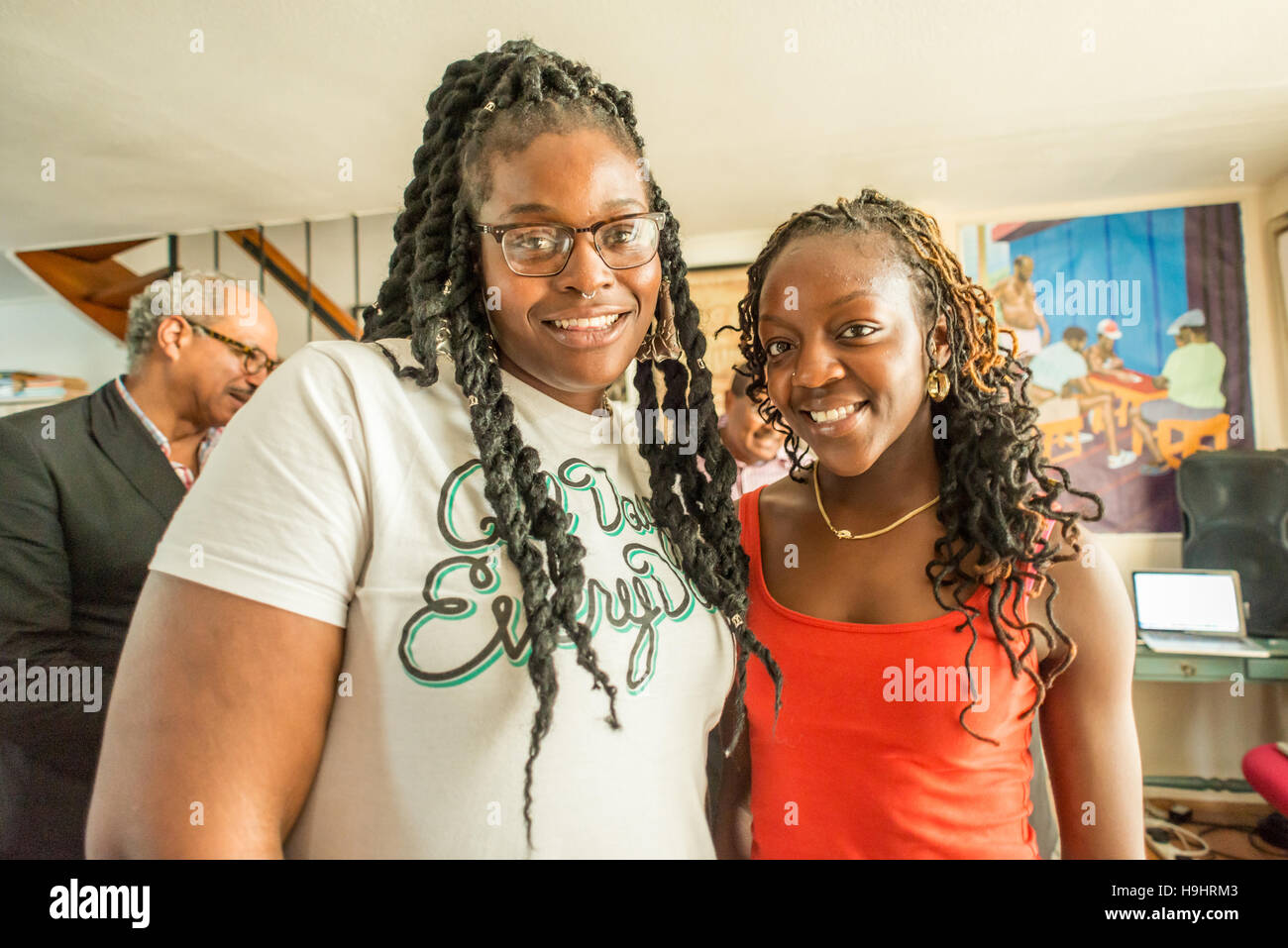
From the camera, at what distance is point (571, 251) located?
0.69 meters

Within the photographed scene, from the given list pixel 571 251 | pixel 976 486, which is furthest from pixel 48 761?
pixel 976 486

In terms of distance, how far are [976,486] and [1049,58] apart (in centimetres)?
169

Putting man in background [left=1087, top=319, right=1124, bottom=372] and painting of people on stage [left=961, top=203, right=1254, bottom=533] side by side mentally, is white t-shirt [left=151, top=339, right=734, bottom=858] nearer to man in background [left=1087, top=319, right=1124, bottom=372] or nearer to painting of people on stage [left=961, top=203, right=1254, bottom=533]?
painting of people on stage [left=961, top=203, right=1254, bottom=533]

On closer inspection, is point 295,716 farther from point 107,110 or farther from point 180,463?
point 107,110

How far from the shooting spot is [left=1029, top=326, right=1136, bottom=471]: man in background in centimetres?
303

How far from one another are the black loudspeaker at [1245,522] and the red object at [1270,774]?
743 millimetres

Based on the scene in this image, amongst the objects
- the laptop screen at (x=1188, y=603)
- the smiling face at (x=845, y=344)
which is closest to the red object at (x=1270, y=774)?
the laptop screen at (x=1188, y=603)

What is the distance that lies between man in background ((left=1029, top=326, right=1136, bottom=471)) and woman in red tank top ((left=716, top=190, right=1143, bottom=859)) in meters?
2.51

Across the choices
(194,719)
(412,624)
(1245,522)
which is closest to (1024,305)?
(1245,522)

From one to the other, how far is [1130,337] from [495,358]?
326 centimetres

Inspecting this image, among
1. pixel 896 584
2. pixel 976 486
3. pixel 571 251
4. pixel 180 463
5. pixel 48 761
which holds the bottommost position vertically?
pixel 48 761

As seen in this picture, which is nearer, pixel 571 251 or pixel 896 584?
pixel 571 251

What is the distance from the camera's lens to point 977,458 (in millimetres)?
923
